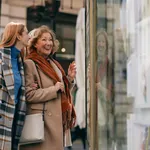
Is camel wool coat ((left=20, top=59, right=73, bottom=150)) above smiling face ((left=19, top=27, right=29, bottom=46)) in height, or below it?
below

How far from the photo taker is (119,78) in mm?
3100

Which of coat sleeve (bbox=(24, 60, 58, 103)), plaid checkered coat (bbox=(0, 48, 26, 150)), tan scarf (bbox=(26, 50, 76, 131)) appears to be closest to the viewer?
plaid checkered coat (bbox=(0, 48, 26, 150))

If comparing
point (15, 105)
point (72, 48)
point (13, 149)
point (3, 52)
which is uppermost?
point (72, 48)

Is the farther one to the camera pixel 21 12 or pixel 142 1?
pixel 21 12

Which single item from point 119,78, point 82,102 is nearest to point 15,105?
point 119,78

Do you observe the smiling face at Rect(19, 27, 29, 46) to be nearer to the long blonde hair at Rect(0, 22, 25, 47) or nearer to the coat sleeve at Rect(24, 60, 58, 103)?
the long blonde hair at Rect(0, 22, 25, 47)

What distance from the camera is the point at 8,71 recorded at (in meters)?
3.13

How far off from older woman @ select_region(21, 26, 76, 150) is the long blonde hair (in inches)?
8.2

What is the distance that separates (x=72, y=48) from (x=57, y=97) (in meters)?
7.49

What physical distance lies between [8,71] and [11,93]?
179 mm

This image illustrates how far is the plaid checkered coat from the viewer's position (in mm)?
3049

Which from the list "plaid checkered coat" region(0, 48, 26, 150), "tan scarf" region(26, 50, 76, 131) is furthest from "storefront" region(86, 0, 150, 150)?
"plaid checkered coat" region(0, 48, 26, 150)

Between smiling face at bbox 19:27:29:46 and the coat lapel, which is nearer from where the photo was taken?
the coat lapel

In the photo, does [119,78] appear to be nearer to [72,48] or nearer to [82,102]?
[82,102]
